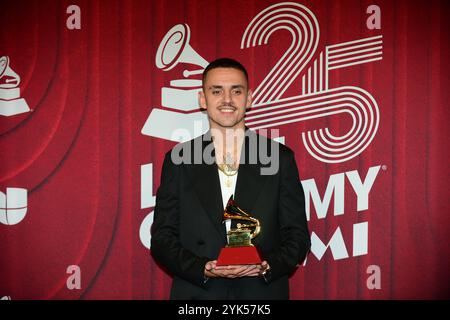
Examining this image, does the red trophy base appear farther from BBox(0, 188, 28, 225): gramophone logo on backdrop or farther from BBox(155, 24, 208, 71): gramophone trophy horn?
BBox(0, 188, 28, 225): gramophone logo on backdrop

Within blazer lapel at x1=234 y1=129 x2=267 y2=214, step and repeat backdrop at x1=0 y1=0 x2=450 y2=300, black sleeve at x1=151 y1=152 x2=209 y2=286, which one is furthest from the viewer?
step and repeat backdrop at x1=0 y1=0 x2=450 y2=300

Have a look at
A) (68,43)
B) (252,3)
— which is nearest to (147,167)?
(68,43)

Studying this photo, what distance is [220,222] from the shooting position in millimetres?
2121

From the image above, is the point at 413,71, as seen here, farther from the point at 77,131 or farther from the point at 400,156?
the point at 77,131

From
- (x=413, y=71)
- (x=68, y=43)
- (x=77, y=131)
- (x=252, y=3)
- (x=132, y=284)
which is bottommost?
(x=132, y=284)

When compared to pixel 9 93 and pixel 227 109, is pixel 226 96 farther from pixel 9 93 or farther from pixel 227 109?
pixel 9 93

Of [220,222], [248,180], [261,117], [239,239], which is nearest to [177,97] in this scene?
[261,117]

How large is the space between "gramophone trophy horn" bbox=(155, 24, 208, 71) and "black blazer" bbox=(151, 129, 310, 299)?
83cm

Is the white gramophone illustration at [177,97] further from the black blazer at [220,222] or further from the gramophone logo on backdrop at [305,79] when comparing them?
the black blazer at [220,222]

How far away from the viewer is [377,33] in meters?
2.83

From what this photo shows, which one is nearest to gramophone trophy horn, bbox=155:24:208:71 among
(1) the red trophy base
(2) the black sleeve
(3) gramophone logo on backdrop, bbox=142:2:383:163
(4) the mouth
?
(3) gramophone logo on backdrop, bbox=142:2:383:163

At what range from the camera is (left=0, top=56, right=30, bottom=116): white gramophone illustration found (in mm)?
2902

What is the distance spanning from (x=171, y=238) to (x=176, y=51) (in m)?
1.27

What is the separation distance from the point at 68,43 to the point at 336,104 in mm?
1726
